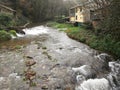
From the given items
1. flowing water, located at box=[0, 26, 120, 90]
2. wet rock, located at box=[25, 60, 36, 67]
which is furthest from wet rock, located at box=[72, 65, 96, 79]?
wet rock, located at box=[25, 60, 36, 67]

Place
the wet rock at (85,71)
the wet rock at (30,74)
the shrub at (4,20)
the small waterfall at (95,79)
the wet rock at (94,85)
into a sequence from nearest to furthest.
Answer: the wet rock at (94,85) < the small waterfall at (95,79) < the wet rock at (30,74) < the wet rock at (85,71) < the shrub at (4,20)

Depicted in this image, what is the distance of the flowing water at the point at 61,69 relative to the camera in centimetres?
1045

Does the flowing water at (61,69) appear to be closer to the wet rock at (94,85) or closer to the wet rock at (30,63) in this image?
the wet rock at (94,85)

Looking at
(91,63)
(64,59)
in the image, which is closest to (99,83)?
(91,63)

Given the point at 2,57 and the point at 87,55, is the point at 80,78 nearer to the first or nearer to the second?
the point at 87,55

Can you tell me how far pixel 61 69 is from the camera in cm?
1299

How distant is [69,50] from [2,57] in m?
7.04

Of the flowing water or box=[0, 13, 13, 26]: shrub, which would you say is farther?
box=[0, 13, 13, 26]: shrub

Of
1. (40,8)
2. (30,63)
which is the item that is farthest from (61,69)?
(40,8)

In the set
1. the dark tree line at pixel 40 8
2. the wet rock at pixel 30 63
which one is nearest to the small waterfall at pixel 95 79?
the wet rock at pixel 30 63

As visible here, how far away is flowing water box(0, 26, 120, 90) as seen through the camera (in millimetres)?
10453

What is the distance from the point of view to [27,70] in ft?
41.9

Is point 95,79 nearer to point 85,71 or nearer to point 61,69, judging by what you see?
point 85,71

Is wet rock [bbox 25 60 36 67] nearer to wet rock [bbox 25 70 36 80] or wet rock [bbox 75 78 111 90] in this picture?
wet rock [bbox 25 70 36 80]
